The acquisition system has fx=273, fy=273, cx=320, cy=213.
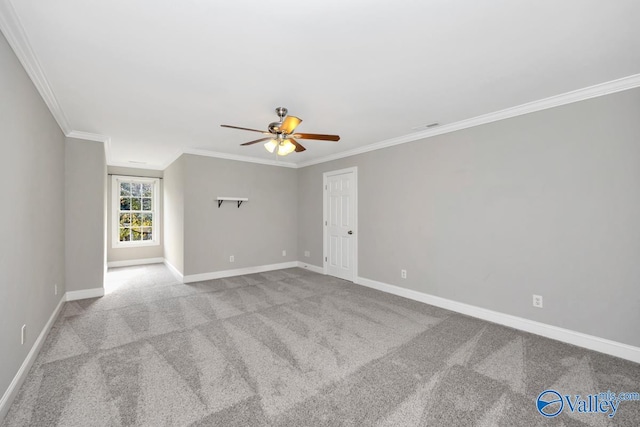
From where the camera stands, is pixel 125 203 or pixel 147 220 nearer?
pixel 125 203

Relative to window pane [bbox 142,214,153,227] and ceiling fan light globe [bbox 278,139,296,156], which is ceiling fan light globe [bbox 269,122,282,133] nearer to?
ceiling fan light globe [bbox 278,139,296,156]

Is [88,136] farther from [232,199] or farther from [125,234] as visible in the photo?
[125,234]

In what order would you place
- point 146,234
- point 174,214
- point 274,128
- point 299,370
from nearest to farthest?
point 299,370 → point 274,128 → point 174,214 → point 146,234

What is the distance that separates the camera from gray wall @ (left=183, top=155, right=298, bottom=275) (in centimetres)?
499

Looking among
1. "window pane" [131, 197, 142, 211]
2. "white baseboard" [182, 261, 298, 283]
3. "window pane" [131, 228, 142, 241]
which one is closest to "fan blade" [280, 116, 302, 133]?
"white baseboard" [182, 261, 298, 283]

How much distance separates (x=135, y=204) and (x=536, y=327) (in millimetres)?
7898

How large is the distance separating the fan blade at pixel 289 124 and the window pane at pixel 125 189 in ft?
18.8

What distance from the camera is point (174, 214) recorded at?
18.1 feet

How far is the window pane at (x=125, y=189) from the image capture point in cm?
649

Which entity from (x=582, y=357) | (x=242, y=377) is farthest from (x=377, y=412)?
(x=582, y=357)

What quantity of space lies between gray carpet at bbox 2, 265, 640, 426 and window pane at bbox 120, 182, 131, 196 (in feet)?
12.1

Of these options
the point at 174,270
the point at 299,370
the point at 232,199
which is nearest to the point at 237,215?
the point at 232,199

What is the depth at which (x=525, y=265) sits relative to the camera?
9.89ft

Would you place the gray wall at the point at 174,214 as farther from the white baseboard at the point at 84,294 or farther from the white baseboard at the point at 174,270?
the white baseboard at the point at 84,294
